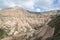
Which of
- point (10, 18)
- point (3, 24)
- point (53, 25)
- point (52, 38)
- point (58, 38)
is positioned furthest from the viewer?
point (10, 18)

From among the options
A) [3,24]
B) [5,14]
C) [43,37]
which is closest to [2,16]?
[5,14]

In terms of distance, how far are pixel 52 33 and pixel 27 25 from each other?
146392mm

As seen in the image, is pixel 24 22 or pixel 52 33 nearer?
pixel 52 33

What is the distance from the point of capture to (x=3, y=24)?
169125 millimetres

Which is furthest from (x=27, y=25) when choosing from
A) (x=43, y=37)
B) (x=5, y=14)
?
(x=43, y=37)

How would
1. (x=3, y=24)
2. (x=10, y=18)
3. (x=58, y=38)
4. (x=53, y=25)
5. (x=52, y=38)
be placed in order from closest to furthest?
(x=58, y=38), (x=52, y=38), (x=53, y=25), (x=3, y=24), (x=10, y=18)

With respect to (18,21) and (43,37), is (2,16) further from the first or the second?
(43,37)

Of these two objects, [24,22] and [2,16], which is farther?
[2,16]

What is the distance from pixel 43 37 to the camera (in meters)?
29.7

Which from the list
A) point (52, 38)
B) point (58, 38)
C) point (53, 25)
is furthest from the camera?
point (53, 25)

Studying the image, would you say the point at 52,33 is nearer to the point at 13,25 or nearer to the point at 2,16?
the point at 13,25

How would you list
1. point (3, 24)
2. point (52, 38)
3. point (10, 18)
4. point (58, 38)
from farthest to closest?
point (10, 18), point (3, 24), point (52, 38), point (58, 38)

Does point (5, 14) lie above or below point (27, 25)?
above

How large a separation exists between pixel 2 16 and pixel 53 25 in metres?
165
